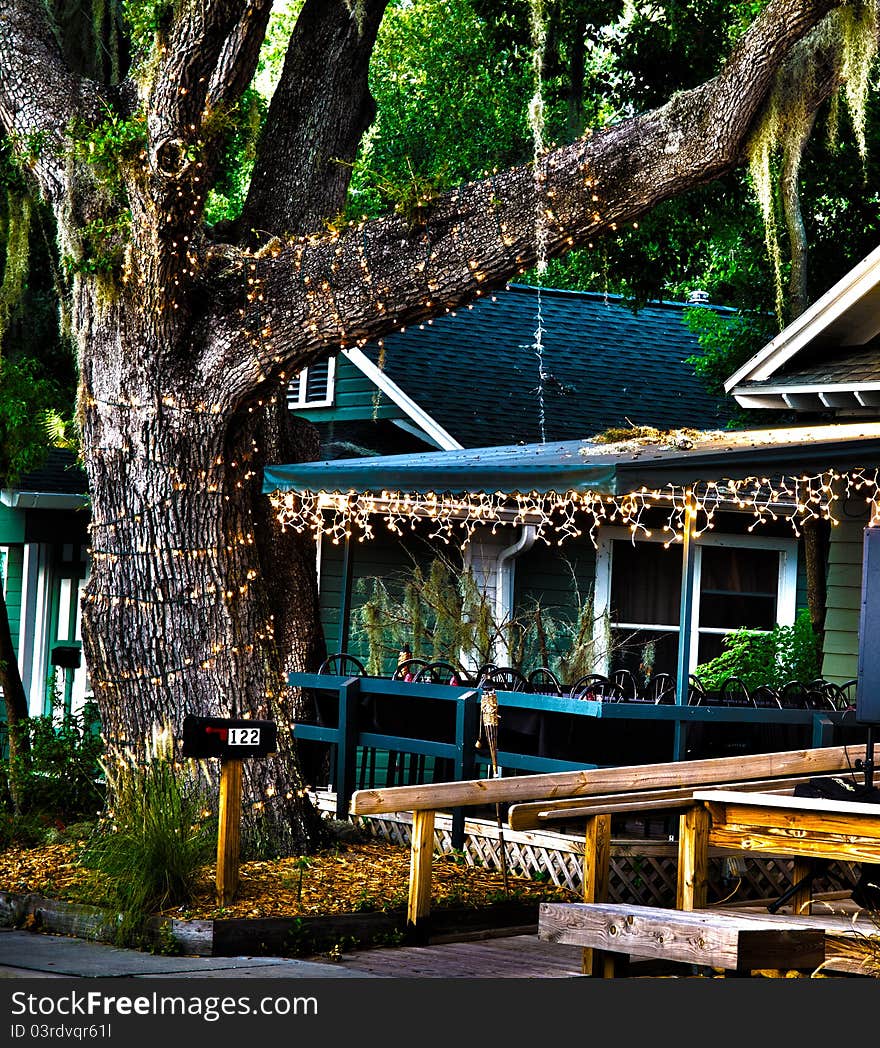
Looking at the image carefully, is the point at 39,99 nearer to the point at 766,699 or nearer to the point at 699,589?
the point at 766,699

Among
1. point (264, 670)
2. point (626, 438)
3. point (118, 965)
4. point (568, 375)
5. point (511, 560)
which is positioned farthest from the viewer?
point (568, 375)

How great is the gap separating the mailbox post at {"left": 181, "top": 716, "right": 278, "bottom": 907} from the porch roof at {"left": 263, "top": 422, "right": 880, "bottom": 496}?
2.18 m

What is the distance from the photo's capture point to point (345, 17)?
1029cm

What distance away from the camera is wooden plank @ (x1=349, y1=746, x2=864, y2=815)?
6.75 metres

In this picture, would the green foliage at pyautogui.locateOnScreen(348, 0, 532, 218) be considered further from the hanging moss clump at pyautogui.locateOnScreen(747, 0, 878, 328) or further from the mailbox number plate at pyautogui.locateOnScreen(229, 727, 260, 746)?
the mailbox number plate at pyautogui.locateOnScreen(229, 727, 260, 746)

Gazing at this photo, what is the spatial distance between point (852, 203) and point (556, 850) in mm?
8489

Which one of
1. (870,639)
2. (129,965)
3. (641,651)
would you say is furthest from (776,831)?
(641,651)

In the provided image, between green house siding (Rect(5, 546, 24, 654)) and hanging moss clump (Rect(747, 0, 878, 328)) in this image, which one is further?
green house siding (Rect(5, 546, 24, 654))

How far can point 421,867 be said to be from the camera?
7.27 m

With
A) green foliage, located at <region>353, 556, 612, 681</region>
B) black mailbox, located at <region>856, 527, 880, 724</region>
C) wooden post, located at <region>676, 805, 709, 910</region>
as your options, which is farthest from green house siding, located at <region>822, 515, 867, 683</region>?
black mailbox, located at <region>856, 527, 880, 724</region>

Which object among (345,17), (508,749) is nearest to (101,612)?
(508,749)

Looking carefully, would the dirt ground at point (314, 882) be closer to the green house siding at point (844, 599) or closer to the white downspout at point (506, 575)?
the green house siding at point (844, 599)

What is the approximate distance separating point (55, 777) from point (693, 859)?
516 centimetres
